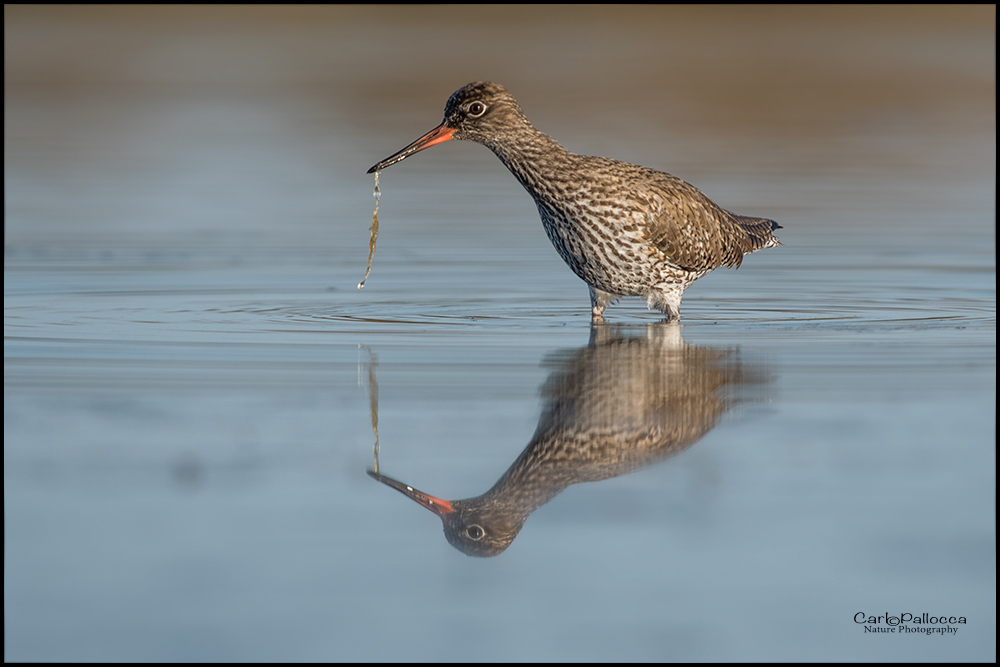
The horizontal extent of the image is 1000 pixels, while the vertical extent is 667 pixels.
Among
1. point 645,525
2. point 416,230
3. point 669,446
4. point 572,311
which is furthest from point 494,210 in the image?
point 645,525

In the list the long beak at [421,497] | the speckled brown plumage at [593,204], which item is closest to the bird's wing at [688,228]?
the speckled brown plumage at [593,204]

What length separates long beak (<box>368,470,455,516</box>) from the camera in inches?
178

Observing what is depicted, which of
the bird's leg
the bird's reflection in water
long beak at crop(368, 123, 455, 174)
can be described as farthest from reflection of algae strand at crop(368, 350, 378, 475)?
the bird's leg

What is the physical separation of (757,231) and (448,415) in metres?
4.46

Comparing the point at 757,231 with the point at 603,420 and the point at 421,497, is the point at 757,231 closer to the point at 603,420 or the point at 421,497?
the point at 603,420

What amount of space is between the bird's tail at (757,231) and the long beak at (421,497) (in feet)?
16.8

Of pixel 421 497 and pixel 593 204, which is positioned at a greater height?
pixel 593 204

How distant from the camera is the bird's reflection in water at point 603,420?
4.52 m

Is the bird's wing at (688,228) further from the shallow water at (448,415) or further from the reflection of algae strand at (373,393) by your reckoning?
the reflection of algae strand at (373,393)

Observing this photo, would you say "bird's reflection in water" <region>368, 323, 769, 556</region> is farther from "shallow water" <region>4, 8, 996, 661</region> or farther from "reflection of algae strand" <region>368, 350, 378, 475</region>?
"reflection of algae strand" <region>368, 350, 378, 475</region>

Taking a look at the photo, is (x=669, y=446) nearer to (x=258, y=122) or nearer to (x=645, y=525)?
(x=645, y=525)

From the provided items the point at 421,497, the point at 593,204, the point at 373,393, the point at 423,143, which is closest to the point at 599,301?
the point at 593,204

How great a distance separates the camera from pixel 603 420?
545 cm

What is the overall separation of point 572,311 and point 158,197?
20.7 feet
